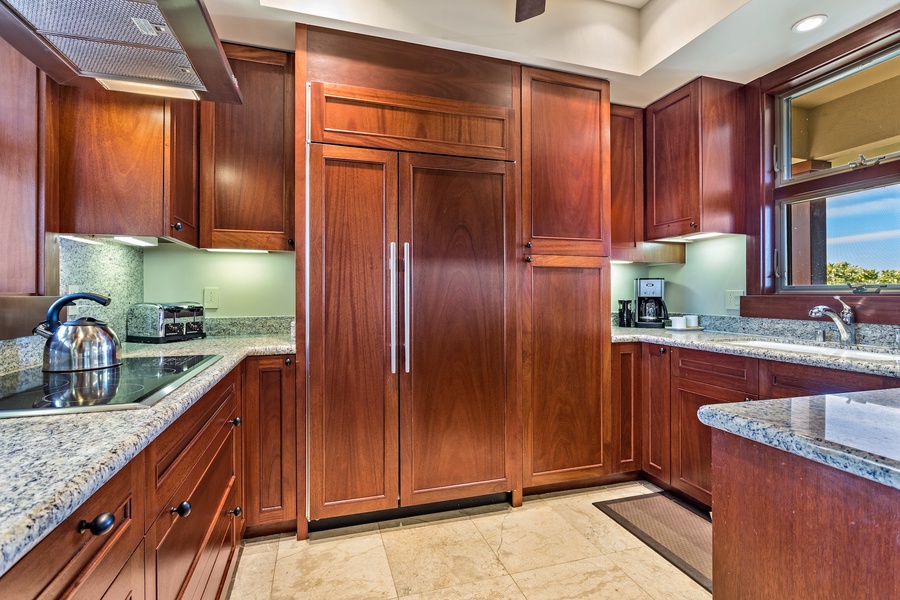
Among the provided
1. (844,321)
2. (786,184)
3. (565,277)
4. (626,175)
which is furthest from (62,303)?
(786,184)

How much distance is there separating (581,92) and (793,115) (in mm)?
1197

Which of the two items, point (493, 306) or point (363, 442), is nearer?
point (363, 442)

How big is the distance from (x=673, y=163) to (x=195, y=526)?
2910 millimetres

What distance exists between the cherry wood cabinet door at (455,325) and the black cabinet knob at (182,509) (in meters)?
1.09

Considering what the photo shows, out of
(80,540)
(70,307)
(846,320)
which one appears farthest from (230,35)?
(846,320)

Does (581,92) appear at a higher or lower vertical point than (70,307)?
higher

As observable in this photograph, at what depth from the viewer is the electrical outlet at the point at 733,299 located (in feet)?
8.65

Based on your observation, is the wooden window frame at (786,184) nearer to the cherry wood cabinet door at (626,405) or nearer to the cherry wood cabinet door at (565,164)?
the cherry wood cabinet door at (626,405)

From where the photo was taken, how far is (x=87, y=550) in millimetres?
651

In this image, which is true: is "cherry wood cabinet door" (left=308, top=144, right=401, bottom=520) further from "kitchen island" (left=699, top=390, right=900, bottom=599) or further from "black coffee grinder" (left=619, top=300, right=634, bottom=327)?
"black coffee grinder" (left=619, top=300, right=634, bottom=327)

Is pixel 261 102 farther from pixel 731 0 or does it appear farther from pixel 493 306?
pixel 731 0

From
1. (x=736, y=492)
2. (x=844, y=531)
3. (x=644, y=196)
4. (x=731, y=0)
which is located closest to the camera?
(x=844, y=531)

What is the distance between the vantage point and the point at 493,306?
2227 mm

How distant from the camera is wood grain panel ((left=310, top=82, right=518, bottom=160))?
78.2 inches
